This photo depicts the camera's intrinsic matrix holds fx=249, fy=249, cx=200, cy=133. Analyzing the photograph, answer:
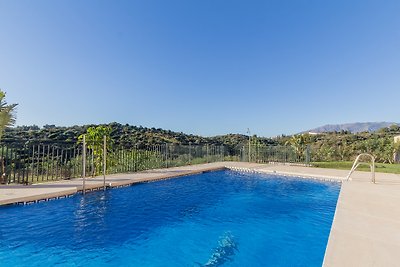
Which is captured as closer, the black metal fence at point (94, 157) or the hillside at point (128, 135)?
the black metal fence at point (94, 157)

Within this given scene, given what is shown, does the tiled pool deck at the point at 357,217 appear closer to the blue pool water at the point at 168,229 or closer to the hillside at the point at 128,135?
the blue pool water at the point at 168,229

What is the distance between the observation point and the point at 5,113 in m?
7.28

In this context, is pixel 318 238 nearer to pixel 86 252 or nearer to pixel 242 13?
pixel 86 252

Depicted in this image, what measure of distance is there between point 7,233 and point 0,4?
8.24m

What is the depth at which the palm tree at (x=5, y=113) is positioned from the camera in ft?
23.8

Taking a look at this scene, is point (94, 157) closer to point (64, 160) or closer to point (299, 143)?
point (64, 160)

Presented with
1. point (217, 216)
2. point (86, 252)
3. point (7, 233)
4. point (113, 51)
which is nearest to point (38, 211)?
point (7, 233)

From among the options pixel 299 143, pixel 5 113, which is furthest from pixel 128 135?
pixel 5 113

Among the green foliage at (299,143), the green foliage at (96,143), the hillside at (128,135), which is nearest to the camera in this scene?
the green foliage at (96,143)

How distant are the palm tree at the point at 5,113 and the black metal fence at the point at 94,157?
0.60 meters

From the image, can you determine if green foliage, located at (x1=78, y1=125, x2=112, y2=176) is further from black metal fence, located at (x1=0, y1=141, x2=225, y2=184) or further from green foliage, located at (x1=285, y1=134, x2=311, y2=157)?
green foliage, located at (x1=285, y1=134, x2=311, y2=157)

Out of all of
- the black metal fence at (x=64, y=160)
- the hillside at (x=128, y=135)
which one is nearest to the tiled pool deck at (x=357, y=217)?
the black metal fence at (x=64, y=160)

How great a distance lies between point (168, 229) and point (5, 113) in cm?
604

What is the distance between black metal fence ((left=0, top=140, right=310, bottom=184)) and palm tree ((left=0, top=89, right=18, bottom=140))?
1.96ft
